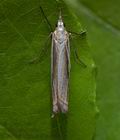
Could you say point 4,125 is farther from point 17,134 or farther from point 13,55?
point 13,55

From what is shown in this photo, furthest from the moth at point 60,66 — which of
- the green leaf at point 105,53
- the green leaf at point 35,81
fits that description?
the green leaf at point 105,53

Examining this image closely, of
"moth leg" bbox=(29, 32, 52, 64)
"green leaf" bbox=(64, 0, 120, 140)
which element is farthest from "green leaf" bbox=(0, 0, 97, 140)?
"green leaf" bbox=(64, 0, 120, 140)

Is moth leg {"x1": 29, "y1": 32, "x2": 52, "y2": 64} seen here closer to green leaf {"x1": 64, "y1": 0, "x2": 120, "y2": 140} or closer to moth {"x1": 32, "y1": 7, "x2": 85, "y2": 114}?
moth {"x1": 32, "y1": 7, "x2": 85, "y2": 114}

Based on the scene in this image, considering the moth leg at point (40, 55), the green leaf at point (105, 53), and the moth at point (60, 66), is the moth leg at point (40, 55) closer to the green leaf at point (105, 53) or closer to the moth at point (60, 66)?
the moth at point (60, 66)

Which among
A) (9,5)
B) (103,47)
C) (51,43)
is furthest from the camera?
(103,47)

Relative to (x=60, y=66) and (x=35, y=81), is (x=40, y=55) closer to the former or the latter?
(x=35, y=81)

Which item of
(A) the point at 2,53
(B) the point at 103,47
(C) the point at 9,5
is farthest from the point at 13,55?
(B) the point at 103,47
